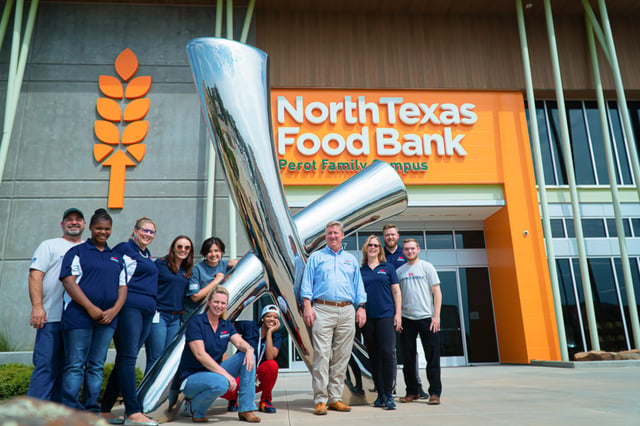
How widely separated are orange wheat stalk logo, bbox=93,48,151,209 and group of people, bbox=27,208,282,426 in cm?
784

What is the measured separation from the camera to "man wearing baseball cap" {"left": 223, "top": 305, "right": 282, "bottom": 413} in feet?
12.6

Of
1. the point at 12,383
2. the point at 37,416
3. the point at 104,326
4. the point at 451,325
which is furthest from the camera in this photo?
the point at 451,325

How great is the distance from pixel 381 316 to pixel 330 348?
2.02 feet

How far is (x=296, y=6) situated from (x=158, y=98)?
4321 mm

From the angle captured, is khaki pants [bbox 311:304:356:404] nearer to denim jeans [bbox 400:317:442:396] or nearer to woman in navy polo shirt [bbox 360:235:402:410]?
woman in navy polo shirt [bbox 360:235:402:410]

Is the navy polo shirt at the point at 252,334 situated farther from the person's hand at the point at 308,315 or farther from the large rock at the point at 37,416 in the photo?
the large rock at the point at 37,416

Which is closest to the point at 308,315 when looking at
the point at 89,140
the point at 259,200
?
the point at 259,200

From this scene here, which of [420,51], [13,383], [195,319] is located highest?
[420,51]

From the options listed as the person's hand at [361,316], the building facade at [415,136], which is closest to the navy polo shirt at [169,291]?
the person's hand at [361,316]

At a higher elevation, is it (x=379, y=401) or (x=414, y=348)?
(x=414, y=348)

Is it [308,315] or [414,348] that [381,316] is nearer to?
[414,348]

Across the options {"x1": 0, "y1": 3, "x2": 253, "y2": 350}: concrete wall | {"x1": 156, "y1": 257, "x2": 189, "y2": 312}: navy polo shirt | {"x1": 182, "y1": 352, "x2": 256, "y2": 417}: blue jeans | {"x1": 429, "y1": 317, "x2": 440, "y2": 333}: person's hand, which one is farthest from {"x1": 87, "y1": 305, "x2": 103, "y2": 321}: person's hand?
{"x1": 0, "y1": 3, "x2": 253, "y2": 350}: concrete wall

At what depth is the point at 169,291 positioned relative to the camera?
3.97 meters

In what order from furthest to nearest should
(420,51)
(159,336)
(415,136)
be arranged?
(420,51) < (415,136) < (159,336)
